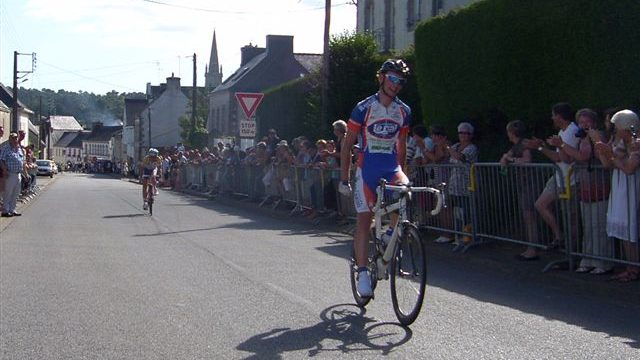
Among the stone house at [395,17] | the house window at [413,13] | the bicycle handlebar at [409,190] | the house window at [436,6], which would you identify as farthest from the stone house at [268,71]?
the bicycle handlebar at [409,190]

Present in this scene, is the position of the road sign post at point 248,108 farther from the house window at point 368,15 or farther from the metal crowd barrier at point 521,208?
the house window at point 368,15

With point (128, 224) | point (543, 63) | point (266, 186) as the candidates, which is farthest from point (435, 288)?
point (266, 186)

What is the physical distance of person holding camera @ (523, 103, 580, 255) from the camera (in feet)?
35.0

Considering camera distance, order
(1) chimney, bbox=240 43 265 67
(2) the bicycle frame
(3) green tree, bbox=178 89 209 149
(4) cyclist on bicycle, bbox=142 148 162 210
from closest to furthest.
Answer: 1. (2) the bicycle frame
2. (4) cyclist on bicycle, bbox=142 148 162 210
3. (3) green tree, bbox=178 89 209 149
4. (1) chimney, bbox=240 43 265 67

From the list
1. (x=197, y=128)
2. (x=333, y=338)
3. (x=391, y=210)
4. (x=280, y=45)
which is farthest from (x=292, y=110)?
(x=197, y=128)

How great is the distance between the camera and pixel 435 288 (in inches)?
383

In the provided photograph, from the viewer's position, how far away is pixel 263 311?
27.3 ft

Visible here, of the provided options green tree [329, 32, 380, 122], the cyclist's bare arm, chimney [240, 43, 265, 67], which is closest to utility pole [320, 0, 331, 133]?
green tree [329, 32, 380, 122]

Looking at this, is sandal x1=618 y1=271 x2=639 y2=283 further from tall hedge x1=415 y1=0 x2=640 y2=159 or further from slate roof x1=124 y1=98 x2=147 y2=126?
slate roof x1=124 y1=98 x2=147 y2=126

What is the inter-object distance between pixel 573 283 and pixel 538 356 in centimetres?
357

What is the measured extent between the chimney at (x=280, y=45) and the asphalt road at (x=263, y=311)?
Answer: 52648 millimetres

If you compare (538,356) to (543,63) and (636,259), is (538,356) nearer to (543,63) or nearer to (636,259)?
(636,259)

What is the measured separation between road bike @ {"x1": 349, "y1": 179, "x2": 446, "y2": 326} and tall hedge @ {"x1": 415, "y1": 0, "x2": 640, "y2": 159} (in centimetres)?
557

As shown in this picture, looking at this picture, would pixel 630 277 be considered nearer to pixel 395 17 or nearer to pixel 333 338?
pixel 333 338
